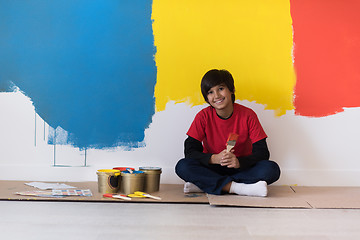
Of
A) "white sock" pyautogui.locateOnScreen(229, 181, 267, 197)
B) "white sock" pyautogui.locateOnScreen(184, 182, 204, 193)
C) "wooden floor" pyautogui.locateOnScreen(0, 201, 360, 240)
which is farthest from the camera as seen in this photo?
"white sock" pyautogui.locateOnScreen(184, 182, 204, 193)

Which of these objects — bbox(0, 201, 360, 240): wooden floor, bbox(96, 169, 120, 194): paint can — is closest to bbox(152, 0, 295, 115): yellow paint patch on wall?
bbox(96, 169, 120, 194): paint can

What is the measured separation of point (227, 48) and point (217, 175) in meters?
0.86

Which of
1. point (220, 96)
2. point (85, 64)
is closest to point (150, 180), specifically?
point (220, 96)

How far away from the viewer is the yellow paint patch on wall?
7.68 ft

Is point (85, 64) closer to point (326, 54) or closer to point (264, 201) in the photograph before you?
point (264, 201)

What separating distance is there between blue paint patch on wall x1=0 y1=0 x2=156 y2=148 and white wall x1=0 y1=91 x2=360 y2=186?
0.26 feet

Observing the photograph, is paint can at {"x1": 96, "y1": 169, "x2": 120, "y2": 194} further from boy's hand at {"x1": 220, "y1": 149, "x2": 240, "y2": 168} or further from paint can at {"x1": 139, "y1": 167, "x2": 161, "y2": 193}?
boy's hand at {"x1": 220, "y1": 149, "x2": 240, "y2": 168}

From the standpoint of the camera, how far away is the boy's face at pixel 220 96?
202cm

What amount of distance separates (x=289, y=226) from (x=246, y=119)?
86cm

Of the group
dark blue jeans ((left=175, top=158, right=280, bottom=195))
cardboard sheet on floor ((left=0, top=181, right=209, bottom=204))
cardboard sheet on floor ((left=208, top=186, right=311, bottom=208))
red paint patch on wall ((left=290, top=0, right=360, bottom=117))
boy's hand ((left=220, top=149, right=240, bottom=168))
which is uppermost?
red paint patch on wall ((left=290, top=0, right=360, bottom=117))

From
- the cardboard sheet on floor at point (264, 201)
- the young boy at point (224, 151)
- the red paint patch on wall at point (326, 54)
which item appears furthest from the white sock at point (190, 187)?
the red paint patch on wall at point (326, 54)

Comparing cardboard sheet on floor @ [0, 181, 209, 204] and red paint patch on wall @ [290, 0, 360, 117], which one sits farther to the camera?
red paint patch on wall @ [290, 0, 360, 117]

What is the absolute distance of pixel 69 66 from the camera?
2352 millimetres

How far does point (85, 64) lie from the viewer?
92.6 inches
